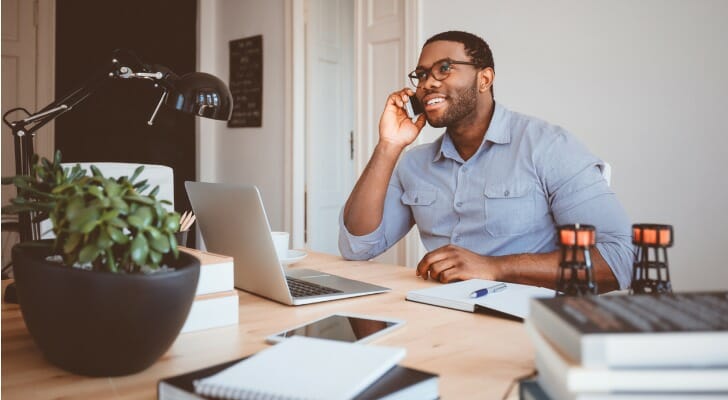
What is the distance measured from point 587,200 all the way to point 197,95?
1.08 metres

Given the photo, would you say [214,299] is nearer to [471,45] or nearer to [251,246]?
[251,246]

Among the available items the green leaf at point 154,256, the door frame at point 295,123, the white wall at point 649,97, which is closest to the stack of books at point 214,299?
the green leaf at point 154,256

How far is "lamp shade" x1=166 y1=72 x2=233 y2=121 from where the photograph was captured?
1271 mm

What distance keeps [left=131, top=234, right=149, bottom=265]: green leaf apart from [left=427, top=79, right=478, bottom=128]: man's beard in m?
1.41

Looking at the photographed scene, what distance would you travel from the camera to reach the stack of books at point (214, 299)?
89 centimetres

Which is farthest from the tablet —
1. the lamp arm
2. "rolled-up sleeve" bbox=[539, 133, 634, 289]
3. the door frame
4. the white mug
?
the door frame

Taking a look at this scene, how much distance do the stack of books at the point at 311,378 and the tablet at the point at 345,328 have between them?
194 millimetres

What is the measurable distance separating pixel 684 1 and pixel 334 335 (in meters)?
2.16

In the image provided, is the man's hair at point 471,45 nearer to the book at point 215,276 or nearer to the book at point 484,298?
the book at point 484,298

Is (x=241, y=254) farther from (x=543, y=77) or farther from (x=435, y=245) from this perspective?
(x=543, y=77)

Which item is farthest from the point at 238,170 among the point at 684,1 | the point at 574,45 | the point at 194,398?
the point at 194,398

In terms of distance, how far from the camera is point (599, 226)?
1.56m

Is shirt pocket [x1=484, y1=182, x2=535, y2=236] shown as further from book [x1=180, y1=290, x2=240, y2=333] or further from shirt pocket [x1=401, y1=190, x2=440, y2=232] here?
book [x1=180, y1=290, x2=240, y2=333]

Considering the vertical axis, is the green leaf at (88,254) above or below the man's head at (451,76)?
below
